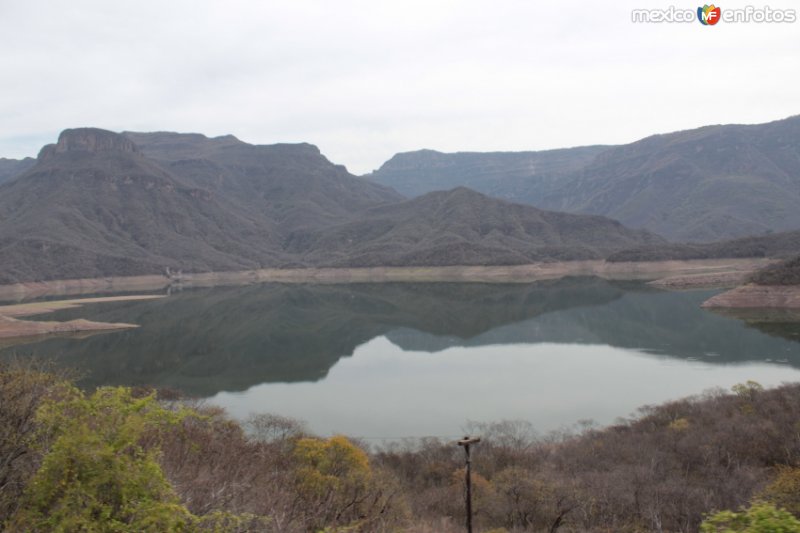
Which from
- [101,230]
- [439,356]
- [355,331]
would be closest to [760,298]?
[439,356]

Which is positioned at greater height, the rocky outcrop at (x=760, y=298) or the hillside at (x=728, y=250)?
the hillside at (x=728, y=250)

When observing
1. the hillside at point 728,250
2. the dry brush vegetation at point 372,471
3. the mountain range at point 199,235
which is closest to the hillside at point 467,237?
the mountain range at point 199,235

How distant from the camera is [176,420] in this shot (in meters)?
8.73

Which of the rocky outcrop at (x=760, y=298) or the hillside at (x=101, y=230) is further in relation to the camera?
the hillside at (x=101, y=230)

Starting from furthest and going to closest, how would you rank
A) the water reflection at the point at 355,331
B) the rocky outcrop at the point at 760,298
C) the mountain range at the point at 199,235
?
the mountain range at the point at 199,235 < the rocky outcrop at the point at 760,298 < the water reflection at the point at 355,331

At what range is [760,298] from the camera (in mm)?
62594

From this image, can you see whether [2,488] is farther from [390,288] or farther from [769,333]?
[390,288]

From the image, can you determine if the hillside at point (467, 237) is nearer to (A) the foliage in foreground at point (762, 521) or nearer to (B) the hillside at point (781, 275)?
(B) the hillside at point (781, 275)

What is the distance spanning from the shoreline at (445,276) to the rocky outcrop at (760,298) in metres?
25.2

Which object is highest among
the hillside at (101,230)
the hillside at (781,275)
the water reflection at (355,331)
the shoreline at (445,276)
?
the hillside at (101,230)

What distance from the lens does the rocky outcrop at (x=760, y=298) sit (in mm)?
59906

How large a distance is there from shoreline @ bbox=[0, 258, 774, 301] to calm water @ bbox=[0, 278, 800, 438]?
2199 cm

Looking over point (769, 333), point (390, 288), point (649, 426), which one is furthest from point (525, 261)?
point (649, 426)

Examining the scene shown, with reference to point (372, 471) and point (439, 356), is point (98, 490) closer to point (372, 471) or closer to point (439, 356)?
point (372, 471)
